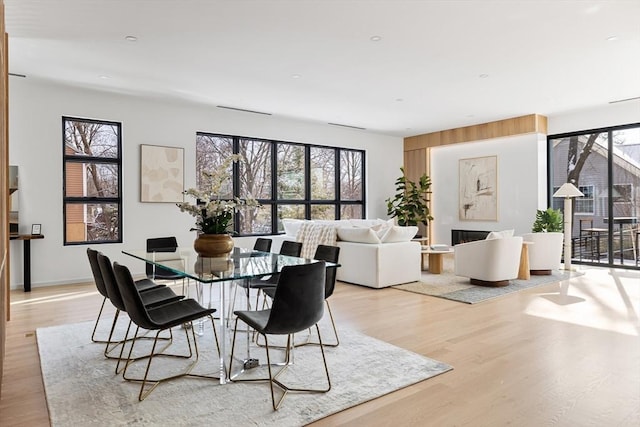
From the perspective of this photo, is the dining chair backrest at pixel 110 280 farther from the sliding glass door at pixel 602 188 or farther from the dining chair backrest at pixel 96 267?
the sliding glass door at pixel 602 188

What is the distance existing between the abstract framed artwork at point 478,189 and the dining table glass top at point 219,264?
21.4ft

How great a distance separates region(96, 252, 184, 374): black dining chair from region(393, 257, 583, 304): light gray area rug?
10.6ft

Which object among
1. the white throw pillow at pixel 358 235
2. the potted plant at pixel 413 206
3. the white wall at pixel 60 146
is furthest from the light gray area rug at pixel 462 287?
the white wall at pixel 60 146

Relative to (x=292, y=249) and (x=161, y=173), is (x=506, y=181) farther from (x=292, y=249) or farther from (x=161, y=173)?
(x=161, y=173)

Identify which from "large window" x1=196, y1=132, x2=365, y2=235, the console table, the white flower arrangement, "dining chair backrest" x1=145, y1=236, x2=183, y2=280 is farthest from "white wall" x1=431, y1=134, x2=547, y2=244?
the console table

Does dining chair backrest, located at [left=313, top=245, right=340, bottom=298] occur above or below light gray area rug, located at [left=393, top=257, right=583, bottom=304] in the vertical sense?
above

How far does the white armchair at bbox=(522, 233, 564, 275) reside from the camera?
6.64m

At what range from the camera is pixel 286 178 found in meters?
8.38

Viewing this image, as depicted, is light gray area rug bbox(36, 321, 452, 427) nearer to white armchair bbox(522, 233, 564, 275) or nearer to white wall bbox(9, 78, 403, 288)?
white wall bbox(9, 78, 403, 288)

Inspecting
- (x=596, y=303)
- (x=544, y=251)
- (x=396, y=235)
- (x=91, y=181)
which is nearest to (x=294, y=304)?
(x=396, y=235)

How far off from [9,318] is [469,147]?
8453 mm

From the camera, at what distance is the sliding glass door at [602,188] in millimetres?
7199

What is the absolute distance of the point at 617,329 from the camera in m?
3.80

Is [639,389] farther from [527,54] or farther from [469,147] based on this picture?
[469,147]
